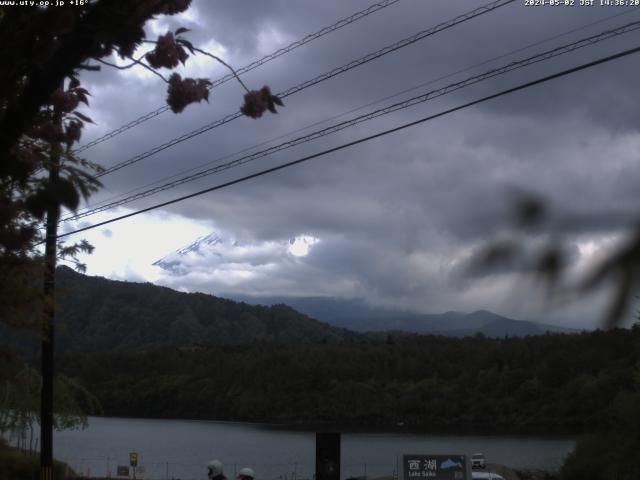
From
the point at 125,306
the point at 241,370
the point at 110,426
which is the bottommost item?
the point at 110,426

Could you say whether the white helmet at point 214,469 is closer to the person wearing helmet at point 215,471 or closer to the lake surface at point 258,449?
the person wearing helmet at point 215,471

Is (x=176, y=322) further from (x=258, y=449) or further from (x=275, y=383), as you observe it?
(x=258, y=449)

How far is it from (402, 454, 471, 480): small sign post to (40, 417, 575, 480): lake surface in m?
28.8

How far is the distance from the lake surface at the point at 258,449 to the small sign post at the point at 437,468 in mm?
28814

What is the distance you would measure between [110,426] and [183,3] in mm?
106186

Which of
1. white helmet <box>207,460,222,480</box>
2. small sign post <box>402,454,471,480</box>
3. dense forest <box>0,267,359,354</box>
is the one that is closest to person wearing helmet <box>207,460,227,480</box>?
white helmet <box>207,460,222,480</box>

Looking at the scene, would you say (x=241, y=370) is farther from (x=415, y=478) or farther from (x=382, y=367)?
(x=415, y=478)

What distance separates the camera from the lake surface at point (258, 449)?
2381 inches

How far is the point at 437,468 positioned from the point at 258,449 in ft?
179

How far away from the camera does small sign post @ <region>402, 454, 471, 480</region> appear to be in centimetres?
2362

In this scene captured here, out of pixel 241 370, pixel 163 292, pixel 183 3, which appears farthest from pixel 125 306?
pixel 183 3

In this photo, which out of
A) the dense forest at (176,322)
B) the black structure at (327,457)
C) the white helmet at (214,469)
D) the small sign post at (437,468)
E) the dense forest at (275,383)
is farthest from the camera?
the dense forest at (176,322)

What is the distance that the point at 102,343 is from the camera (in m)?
104

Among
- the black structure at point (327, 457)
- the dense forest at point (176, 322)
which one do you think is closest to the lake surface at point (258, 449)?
the dense forest at point (176, 322)
